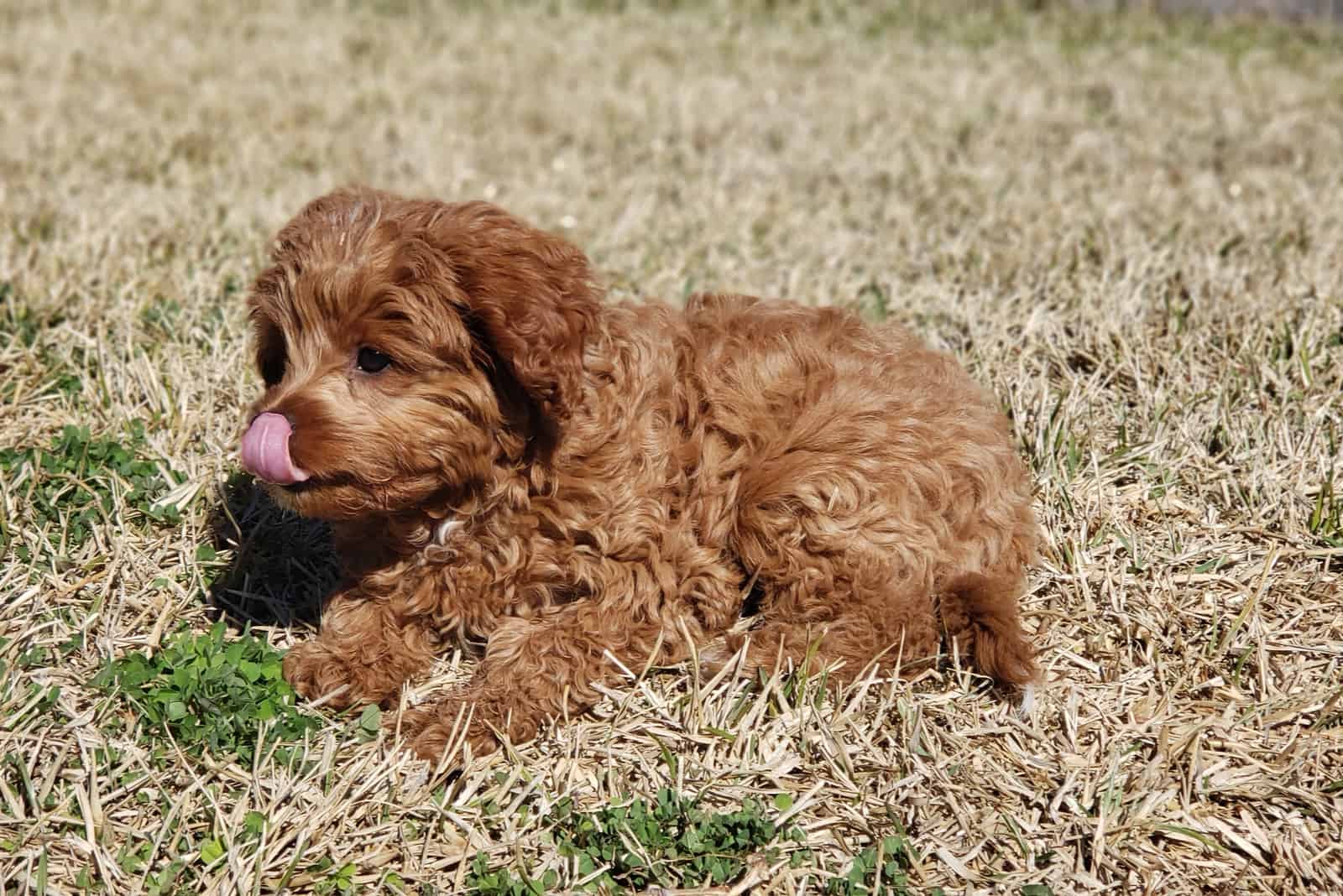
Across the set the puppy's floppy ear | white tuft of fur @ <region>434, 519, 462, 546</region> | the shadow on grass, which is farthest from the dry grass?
the puppy's floppy ear

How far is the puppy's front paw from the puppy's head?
0.51 m

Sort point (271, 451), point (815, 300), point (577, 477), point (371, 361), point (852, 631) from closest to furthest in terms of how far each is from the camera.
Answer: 1. point (271, 451)
2. point (371, 361)
3. point (577, 477)
4. point (852, 631)
5. point (815, 300)

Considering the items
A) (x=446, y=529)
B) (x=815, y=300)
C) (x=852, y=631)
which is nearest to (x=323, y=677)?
(x=446, y=529)

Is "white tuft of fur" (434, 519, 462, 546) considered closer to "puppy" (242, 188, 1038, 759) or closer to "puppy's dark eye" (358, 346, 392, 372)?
"puppy" (242, 188, 1038, 759)

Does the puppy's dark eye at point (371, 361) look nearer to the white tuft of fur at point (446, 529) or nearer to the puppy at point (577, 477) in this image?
the puppy at point (577, 477)

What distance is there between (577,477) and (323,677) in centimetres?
86

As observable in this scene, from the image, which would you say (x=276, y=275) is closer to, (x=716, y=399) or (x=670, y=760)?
(x=716, y=399)


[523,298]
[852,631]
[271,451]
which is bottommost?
[852,631]

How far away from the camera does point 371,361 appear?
2865mm

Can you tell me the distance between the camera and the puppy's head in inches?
110

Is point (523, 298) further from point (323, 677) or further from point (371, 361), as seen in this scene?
point (323, 677)

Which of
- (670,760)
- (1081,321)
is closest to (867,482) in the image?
(670,760)

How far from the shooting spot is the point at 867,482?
126 inches

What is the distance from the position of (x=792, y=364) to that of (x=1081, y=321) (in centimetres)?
172
